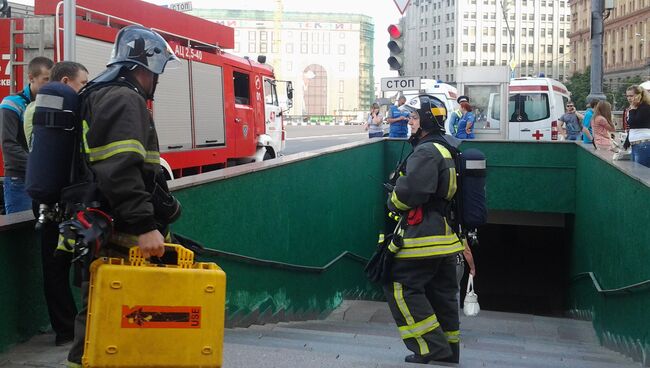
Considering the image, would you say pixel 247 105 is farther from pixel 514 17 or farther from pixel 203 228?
pixel 514 17

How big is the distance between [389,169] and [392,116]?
2.73m

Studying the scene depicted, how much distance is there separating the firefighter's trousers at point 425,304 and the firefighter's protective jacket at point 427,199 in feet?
0.34

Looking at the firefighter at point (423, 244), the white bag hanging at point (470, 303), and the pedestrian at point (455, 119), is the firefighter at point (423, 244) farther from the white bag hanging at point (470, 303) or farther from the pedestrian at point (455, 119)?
the pedestrian at point (455, 119)

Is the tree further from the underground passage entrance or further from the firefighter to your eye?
the firefighter

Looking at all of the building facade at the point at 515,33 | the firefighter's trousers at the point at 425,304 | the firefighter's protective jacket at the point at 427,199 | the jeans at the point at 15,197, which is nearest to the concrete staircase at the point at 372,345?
the firefighter's trousers at the point at 425,304

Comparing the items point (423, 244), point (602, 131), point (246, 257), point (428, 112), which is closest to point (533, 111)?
point (602, 131)

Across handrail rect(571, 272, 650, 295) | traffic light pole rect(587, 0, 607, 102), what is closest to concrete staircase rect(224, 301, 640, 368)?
handrail rect(571, 272, 650, 295)

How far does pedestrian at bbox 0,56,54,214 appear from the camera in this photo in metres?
5.59

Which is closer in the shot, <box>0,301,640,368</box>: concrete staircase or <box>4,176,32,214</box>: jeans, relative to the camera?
<box>0,301,640,368</box>: concrete staircase

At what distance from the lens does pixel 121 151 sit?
3.34m

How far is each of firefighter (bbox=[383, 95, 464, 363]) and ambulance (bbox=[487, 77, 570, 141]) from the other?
60.8 ft

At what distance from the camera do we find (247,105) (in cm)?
1587

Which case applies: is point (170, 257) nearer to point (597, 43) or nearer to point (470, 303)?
point (470, 303)

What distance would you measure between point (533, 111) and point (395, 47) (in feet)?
36.6
